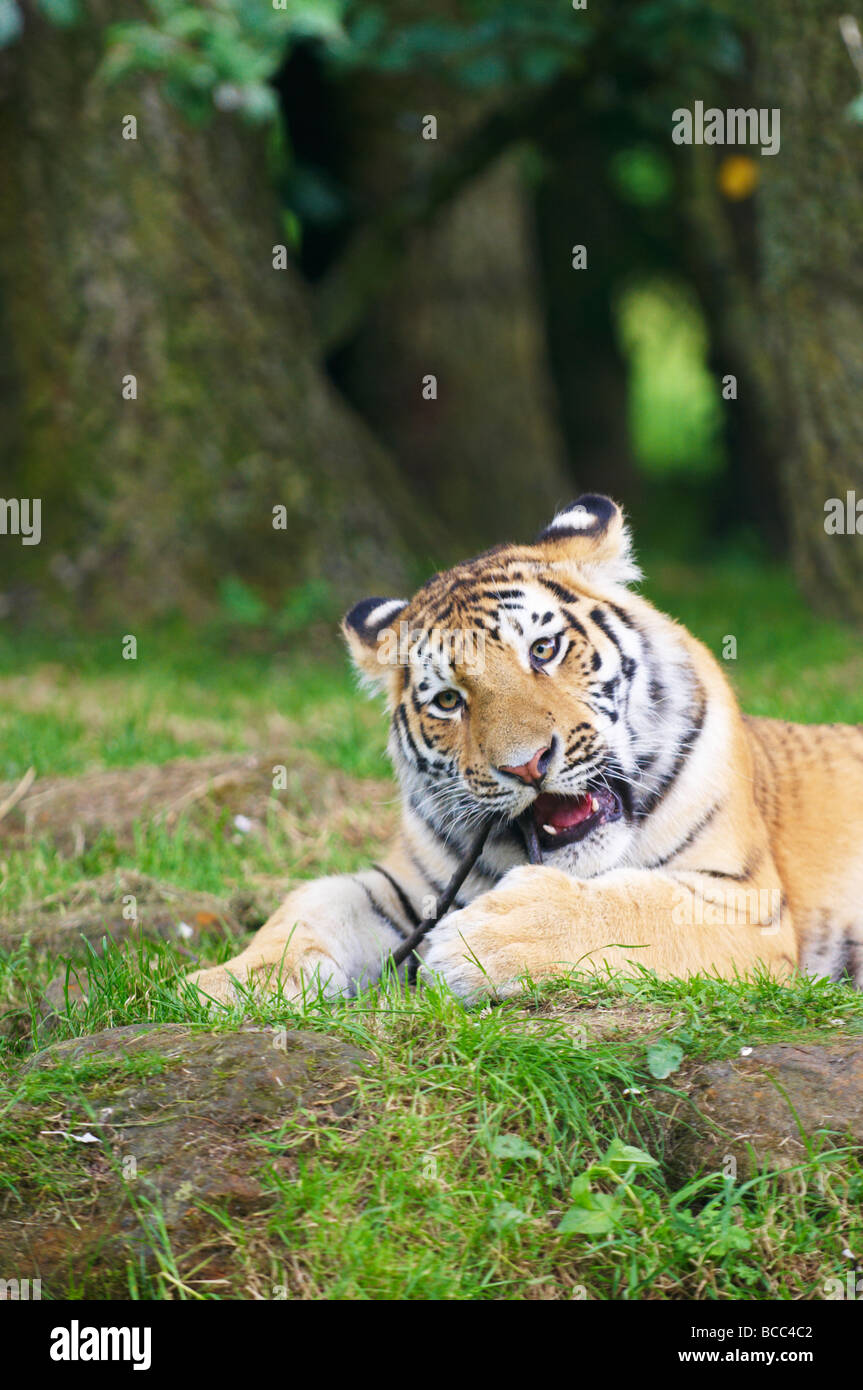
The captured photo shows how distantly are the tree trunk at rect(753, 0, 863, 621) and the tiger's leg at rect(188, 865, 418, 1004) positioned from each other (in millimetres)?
5183

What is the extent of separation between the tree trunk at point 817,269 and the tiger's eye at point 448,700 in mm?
5206

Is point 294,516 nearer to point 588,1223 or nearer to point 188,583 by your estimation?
point 188,583

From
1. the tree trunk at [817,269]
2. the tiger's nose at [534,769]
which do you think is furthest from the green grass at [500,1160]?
the tree trunk at [817,269]

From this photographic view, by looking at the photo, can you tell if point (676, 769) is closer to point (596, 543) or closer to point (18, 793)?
point (596, 543)

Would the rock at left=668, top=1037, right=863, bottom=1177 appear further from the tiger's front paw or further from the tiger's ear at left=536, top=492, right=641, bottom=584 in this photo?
the tiger's ear at left=536, top=492, right=641, bottom=584

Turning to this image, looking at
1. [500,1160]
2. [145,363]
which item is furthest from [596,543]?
[145,363]

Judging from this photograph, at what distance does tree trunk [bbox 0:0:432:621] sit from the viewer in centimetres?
912

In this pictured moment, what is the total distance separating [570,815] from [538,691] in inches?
14.2

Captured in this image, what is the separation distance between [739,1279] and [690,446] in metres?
15.5

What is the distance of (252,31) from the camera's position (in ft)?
23.0

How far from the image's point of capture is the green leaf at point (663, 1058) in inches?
128

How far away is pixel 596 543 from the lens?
453 centimetres

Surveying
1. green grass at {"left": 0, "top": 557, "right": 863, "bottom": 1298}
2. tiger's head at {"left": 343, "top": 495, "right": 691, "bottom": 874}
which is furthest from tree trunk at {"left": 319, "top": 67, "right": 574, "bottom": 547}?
green grass at {"left": 0, "top": 557, "right": 863, "bottom": 1298}
